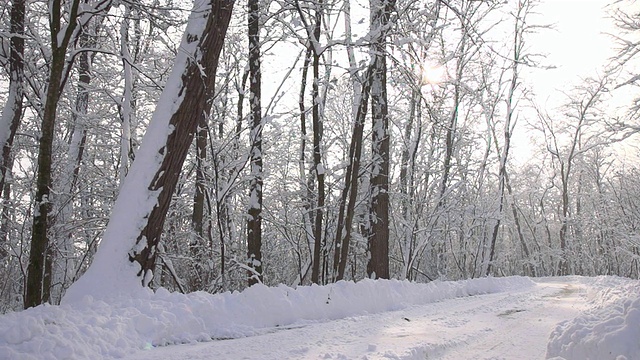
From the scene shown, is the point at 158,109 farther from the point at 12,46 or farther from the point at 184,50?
the point at 12,46

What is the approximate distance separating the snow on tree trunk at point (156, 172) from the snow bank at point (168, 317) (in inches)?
25.9

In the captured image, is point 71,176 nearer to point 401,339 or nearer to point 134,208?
point 134,208

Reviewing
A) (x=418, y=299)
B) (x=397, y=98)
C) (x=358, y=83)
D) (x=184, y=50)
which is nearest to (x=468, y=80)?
(x=397, y=98)

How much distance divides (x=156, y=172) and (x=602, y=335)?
4950 millimetres

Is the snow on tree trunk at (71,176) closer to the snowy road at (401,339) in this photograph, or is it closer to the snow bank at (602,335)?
the snowy road at (401,339)

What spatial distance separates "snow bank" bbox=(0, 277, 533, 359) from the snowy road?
0.25m

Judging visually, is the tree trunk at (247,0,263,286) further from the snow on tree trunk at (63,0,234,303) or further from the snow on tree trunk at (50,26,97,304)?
the snow on tree trunk at (50,26,97,304)

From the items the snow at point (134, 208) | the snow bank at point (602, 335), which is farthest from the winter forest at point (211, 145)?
the snow bank at point (602, 335)

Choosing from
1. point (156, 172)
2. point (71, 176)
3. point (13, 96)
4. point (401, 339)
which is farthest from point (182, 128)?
point (71, 176)

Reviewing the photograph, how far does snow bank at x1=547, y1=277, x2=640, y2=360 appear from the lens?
3.27 metres

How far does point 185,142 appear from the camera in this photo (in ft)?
20.0

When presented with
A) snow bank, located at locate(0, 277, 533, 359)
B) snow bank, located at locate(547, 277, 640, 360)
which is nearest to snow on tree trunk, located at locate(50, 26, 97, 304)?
snow bank, located at locate(0, 277, 533, 359)

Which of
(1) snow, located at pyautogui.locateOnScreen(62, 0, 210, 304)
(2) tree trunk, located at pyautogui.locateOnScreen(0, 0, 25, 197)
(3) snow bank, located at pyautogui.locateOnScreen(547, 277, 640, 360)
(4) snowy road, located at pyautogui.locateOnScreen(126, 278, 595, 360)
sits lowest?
(4) snowy road, located at pyautogui.locateOnScreen(126, 278, 595, 360)

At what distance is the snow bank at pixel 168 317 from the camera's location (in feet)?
10.5
